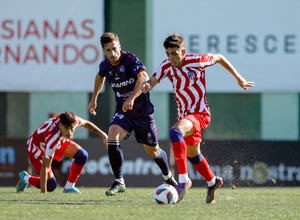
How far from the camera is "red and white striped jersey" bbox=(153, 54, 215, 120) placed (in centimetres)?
945

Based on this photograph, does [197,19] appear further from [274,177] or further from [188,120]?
[188,120]

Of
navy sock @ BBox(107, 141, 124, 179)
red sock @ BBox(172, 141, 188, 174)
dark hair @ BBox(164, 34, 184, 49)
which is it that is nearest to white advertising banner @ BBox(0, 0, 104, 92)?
navy sock @ BBox(107, 141, 124, 179)

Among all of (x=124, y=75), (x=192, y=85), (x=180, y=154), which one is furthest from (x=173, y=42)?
(x=124, y=75)

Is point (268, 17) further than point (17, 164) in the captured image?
Yes

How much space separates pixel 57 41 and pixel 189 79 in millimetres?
7008

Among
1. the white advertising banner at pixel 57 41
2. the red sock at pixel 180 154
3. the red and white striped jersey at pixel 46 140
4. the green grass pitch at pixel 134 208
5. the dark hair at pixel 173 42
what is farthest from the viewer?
the white advertising banner at pixel 57 41

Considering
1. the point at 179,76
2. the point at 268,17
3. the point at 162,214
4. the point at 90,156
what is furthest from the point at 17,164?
the point at 162,214

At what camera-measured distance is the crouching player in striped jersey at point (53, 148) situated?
Result: 1098 centimetres

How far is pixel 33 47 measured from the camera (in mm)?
16219

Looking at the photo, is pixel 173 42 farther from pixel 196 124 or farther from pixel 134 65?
pixel 134 65

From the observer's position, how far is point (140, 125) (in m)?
10.8

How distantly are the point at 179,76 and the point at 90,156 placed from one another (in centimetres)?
601

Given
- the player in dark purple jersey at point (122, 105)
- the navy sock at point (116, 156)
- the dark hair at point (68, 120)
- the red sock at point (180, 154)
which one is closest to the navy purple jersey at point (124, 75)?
the player in dark purple jersey at point (122, 105)

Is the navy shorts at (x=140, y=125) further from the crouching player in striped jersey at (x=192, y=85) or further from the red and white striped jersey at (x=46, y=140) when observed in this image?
the crouching player in striped jersey at (x=192, y=85)
